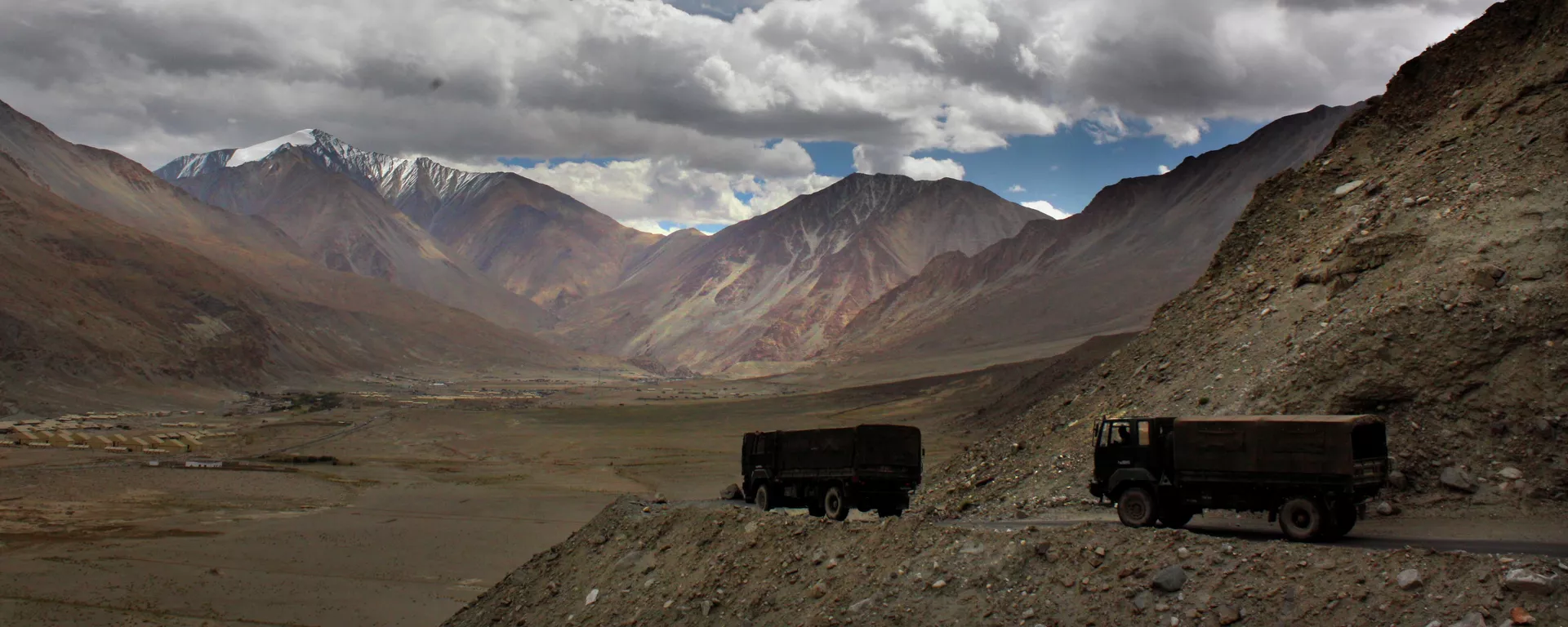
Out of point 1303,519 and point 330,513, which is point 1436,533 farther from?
point 330,513

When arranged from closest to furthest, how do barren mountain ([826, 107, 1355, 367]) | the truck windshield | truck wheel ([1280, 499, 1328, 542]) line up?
truck wheel ([1280, 499, 1328, 542])
the truck windshield
barren mountain ([826, 107, 1355, 367])

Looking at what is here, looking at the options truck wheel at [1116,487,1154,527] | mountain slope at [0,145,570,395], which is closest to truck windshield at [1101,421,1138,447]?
truck wheel at [1116,487,1154,527]

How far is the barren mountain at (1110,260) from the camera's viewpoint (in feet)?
457

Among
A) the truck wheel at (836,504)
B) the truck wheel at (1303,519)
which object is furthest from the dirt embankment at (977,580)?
the truck wheel at (836,504)

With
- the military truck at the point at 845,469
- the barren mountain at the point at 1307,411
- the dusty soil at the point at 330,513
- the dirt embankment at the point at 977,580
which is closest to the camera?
the dirt embankment at the point at 977,580

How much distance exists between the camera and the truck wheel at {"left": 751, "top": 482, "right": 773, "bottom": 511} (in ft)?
73.8

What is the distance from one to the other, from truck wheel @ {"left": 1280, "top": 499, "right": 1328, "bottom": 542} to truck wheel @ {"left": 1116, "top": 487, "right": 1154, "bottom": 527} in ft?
6.15

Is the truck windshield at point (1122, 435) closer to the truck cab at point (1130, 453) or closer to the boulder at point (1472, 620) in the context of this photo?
the truck cab at point (1130, 453)

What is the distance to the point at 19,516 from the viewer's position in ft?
111

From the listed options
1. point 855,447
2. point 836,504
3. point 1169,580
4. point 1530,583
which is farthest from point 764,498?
point 1530,583

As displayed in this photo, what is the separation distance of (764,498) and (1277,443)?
11214mm

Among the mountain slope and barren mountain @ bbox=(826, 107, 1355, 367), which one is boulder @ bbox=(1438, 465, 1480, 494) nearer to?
the mountain slope

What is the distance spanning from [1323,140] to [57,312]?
145304 mm

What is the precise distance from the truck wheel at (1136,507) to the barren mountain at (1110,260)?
379 feet
